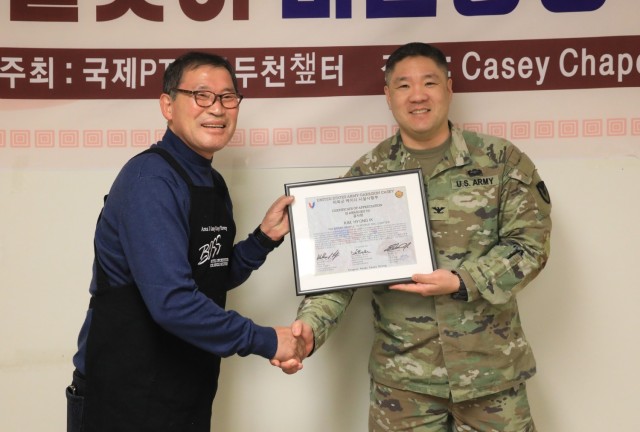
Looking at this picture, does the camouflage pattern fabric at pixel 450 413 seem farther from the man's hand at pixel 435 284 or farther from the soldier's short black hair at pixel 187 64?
the soldier's short black hair at pixel 187 64

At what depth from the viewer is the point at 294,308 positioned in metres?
2.35

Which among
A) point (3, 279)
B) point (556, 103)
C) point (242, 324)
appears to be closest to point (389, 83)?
point (556, 103)

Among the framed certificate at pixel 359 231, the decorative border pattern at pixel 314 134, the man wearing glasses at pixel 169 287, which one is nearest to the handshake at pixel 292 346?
the man wearing glasses at pixel 169 287

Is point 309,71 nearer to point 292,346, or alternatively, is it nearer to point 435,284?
point 435,284

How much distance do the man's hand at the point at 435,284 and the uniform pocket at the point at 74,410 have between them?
36.6 inches

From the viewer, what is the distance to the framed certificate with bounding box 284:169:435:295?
6.03ft

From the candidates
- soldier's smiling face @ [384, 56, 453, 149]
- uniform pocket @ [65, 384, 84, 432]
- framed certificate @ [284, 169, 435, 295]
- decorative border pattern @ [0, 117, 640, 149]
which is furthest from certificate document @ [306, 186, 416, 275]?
uniform pocket @ [65, 384, 84, 432]

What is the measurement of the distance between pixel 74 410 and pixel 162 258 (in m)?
0.53

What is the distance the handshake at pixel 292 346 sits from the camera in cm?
167

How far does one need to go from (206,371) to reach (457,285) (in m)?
0.74

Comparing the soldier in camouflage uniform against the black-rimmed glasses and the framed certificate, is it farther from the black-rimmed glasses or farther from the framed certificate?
the black-rimmed glasses

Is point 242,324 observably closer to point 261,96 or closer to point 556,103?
point 261,96

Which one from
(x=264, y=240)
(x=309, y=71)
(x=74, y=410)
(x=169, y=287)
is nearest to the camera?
(x=169, y=287)

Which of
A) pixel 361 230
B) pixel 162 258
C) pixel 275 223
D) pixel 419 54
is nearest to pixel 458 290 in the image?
pixel 361 230
